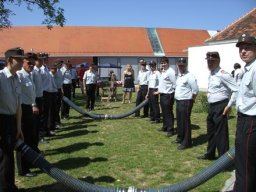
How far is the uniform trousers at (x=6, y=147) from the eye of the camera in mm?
5062

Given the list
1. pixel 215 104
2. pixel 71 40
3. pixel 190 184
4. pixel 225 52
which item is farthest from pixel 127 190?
pixel 71 40

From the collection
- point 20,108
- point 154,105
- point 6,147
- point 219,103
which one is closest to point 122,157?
point 219,103

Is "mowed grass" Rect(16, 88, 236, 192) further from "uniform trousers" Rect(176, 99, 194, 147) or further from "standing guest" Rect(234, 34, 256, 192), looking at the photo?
"standing guest" Rect(234, 34, 256, 192)

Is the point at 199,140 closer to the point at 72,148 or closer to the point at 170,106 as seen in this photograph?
the point at 170,106

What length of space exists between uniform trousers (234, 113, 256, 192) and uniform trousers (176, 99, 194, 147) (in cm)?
379

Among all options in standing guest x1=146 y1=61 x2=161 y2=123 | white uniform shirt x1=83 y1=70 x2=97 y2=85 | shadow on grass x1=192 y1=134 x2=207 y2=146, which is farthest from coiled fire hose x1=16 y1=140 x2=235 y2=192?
white uniform shirt x1=83 y1=70 x2=97 y2=85

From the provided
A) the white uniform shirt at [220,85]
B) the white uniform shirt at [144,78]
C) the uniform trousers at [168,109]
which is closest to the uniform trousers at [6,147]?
the white uniform shirt at [220,85]

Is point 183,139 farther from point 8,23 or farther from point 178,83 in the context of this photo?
point 8,23

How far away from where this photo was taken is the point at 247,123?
4.43m

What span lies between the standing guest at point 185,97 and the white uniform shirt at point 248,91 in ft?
12.5

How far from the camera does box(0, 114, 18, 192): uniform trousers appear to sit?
506cm

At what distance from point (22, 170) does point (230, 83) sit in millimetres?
3976

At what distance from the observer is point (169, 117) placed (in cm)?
1034

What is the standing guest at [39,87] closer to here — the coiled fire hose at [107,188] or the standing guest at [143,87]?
the coiled fire hose at [107,188]
